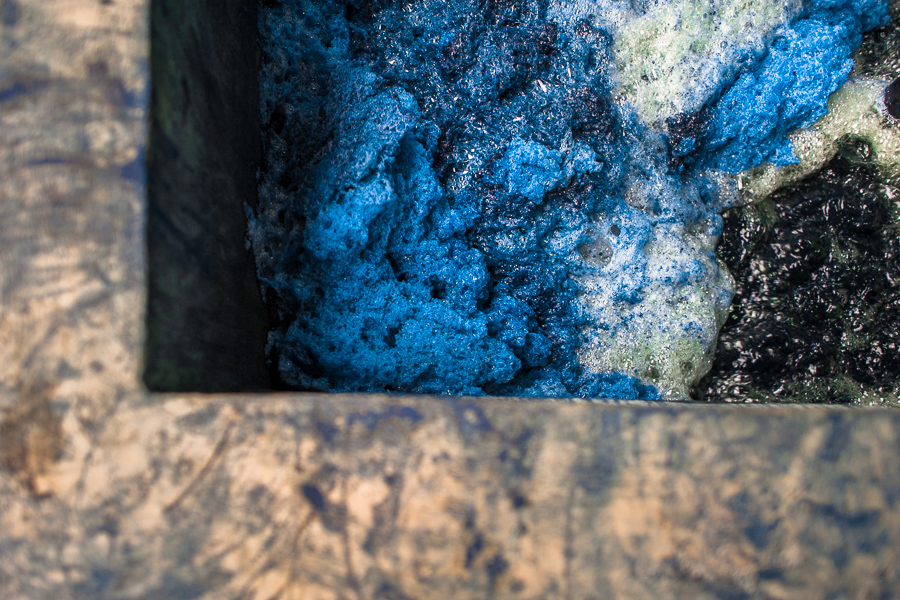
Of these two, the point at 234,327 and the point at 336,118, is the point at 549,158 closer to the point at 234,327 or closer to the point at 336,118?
the point at 336,118

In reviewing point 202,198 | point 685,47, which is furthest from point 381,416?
point 685,47

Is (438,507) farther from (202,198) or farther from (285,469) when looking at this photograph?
(202,198)

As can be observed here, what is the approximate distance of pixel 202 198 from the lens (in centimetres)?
97

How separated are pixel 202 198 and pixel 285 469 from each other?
0.50 metres

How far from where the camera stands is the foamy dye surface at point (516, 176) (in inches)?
48.3

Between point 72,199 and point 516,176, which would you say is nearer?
point 72,199

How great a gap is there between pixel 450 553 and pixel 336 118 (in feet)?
3.07

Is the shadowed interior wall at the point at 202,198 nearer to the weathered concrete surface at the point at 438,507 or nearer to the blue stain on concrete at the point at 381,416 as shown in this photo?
the weathered concrete surface at the point at 438,507

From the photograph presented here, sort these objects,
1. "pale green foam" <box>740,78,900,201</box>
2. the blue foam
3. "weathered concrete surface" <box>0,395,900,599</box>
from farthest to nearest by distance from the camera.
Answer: "pale green foam" <box>740,78,900,201</box>
the blue foam
"weathered concrete surface" <box>0,395,900,599</box>

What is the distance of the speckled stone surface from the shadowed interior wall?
0.12 ft

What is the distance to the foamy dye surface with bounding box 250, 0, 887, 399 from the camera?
1.23 m

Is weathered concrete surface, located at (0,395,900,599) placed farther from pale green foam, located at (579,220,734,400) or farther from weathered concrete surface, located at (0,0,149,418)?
pale green foam, located at (579,220,734,400)

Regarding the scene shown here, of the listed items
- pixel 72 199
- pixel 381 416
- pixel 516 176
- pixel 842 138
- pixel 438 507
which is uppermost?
pixel 842 138

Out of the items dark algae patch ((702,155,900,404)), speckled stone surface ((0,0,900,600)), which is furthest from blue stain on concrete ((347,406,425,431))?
dark algae patch ((702,155,900,404))
